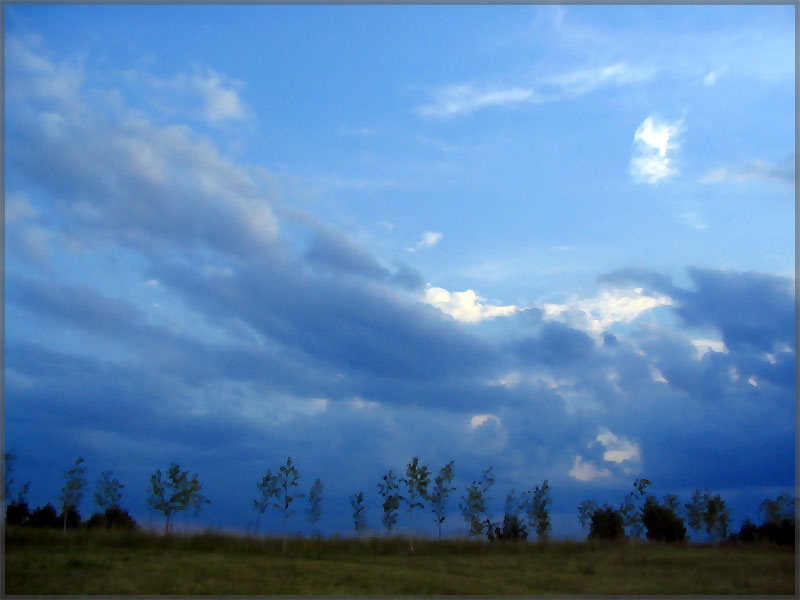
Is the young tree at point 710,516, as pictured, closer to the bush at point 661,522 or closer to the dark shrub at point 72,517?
the bush at point 661,522

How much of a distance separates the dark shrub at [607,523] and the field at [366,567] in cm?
2703

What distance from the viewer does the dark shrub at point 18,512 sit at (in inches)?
2384

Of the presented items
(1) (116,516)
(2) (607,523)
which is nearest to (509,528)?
(2) (607,523)

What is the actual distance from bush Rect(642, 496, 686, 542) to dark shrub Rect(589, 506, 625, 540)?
2536mm

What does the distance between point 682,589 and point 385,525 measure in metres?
43.1

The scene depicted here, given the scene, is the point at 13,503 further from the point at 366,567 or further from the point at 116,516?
the point at 366,567

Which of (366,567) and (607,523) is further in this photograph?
(607,523)

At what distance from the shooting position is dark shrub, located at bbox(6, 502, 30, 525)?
60562 mm

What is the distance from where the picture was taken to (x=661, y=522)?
6769 cm

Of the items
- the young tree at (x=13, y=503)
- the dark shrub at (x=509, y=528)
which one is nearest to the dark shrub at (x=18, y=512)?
the young tree at (x=13, y=503)

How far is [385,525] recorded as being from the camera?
66250 mm

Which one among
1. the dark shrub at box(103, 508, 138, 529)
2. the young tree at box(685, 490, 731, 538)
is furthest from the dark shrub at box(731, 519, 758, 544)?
the dark shrub at box(103, 508, 138, 529)

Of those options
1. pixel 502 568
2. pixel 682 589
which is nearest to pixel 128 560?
pixel 502 568

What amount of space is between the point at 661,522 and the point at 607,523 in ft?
17.7
